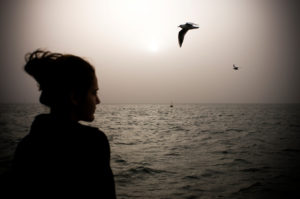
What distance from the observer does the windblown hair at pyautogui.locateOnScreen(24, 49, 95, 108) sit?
4.18 feet

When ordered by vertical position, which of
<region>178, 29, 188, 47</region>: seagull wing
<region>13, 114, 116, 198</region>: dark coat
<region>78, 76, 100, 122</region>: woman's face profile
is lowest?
<region>13, 114, 116, 198</region>: dark coat

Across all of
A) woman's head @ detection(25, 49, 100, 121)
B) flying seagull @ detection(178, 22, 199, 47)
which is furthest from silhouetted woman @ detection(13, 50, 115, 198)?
flying seagull @ detection(178, 22, 199, 47)

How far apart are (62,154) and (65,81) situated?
0.41 metres

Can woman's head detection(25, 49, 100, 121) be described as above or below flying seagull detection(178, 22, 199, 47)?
below

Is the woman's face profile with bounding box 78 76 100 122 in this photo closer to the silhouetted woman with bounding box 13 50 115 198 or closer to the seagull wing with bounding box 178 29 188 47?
the silhouetted woman with bounding box 13 50 115 198

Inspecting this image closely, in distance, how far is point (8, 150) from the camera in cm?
1031

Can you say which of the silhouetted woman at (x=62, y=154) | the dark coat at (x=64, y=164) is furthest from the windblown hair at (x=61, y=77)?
the dark coat at (x=64, y=164)

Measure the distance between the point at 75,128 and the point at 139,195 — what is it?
499 cm

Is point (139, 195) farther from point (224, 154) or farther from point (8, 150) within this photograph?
point (8, 150)

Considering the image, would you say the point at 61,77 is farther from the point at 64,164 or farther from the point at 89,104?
the point at 64,164

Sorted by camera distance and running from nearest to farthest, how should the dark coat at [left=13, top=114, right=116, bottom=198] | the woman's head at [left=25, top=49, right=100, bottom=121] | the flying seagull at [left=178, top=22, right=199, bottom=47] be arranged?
the dark coat at [left=13, top=114, right=116, bottom=198]
the woman's head at [left=25, top=49, right=100, bottom=121]
the flying seagull at [left=178, top=22, right=199, bottom=47]

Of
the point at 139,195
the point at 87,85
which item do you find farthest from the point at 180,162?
the point at 87,85

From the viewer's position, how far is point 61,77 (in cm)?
127

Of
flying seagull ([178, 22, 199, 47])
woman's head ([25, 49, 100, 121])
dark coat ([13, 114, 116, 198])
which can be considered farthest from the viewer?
flying seagull ([178, 22, 199, 47])
